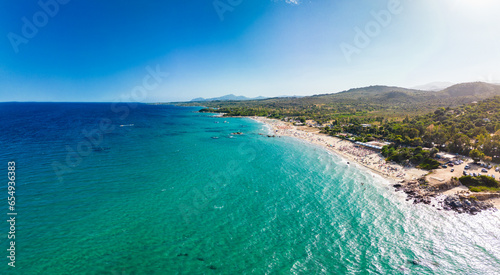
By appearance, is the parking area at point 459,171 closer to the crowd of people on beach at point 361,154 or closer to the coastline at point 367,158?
the coastline at point 367,158

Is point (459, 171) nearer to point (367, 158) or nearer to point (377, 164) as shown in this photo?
point (377, 164)

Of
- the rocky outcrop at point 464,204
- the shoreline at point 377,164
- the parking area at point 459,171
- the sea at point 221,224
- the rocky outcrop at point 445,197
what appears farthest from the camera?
the parking area at point 459,171

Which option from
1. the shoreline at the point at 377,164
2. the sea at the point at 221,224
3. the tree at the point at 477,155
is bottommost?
the sea at the point at 221,224

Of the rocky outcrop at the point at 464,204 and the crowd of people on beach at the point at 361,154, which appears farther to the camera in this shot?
the crowd of people on beach at the point at 361,154

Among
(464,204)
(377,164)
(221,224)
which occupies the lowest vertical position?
(221,224)

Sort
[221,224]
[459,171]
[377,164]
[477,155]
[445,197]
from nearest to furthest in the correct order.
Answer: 1. [221,224]
2. [445,197]
3. [459,171]
4. [477,155]
5. [377,164]

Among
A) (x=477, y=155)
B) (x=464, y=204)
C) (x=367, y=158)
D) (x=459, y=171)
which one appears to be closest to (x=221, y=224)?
(x=464, y=204)

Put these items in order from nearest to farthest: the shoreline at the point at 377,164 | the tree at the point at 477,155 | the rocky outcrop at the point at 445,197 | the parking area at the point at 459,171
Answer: the rocky outcrop at the point at 445,197 < the shoreline at the point at 377,164 < the parking area at the point at 459,171 < the tree at the point at 477,155

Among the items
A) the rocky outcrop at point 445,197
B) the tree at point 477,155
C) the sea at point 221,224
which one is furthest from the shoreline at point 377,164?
the tree at point 477,155

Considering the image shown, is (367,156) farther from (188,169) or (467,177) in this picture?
(188,169)
